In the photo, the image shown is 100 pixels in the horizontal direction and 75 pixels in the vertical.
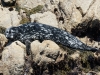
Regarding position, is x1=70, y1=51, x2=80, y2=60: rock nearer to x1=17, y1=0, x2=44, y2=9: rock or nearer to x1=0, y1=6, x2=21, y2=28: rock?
x1=0, y1=6, x2=21, y2=28: rock

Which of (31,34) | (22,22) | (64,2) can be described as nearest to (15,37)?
(31,34)

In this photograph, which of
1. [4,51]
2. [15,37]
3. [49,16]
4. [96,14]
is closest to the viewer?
[4,51]

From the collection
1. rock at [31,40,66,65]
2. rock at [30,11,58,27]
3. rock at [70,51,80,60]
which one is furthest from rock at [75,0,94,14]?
rock at [31,40,66,65]

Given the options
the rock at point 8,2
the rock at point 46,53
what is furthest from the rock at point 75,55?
the rock at point 8,2

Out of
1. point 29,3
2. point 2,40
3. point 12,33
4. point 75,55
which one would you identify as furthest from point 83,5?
point 2,40

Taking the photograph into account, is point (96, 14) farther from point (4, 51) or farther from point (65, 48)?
point (4, 51)

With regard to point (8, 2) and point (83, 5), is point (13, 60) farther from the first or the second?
point (8, 2)
